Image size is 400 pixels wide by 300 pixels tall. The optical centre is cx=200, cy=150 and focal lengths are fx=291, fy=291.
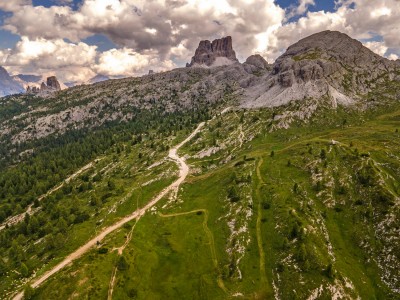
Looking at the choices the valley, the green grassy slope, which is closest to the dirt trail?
the valley

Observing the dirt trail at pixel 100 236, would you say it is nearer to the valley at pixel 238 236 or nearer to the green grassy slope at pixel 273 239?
the valley at pixel 238 236

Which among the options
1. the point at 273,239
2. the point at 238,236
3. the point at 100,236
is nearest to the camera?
the point at 273,239

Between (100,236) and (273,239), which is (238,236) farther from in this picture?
(100,236)

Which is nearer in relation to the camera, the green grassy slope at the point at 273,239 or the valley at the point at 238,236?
the green grassy slope at the point at 273,239

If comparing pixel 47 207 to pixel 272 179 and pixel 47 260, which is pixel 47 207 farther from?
pixel 272 179

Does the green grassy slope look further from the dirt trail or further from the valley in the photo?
the dirt trail

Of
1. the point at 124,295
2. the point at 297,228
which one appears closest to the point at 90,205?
the point at 124,295

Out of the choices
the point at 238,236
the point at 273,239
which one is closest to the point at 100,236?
the point at 238,236

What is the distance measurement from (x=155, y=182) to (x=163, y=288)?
88.8 meters

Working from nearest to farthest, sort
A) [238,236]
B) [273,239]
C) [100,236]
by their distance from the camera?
[273,239] < [238,236] < [100,236]

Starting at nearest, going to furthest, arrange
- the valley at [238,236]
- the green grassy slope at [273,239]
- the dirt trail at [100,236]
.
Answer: the green grassy slope at [273,239]
the valley at [238,236]
the dirt trail at [100,236]

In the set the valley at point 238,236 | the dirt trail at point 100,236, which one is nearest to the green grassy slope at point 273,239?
the valley at point 238,236

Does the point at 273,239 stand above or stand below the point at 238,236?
→ below

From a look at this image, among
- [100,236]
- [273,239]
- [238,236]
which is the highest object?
[100,236]
